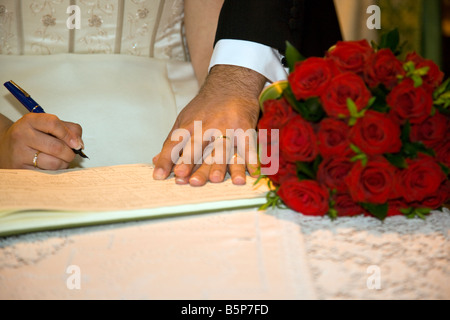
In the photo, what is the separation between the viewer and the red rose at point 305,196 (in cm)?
61

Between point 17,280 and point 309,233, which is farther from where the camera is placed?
point 309,233

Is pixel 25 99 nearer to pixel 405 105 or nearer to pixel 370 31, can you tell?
pixel 405 105

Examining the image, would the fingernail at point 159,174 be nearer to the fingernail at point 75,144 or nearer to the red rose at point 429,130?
the fingernail at point 75,144

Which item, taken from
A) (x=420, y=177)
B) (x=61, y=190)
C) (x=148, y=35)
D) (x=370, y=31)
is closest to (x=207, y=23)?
(x=148, y=35)

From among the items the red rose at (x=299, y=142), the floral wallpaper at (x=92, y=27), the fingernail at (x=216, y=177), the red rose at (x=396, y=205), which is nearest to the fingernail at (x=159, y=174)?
the fingernail at (x=216, y=177)

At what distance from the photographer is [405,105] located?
1.96ft

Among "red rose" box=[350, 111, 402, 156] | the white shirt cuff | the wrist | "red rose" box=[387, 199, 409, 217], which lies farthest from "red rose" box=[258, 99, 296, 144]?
the white shirt cuff

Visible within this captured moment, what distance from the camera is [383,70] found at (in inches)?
23.6

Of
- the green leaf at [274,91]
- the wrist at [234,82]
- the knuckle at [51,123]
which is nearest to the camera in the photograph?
the green leaf at [274,91]

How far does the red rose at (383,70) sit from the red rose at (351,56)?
1cm

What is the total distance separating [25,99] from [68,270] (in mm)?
729

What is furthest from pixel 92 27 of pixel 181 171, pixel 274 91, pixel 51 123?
pixel 274 91

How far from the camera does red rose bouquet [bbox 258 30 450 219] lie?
582mm

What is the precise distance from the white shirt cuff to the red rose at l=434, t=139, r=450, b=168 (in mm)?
659
